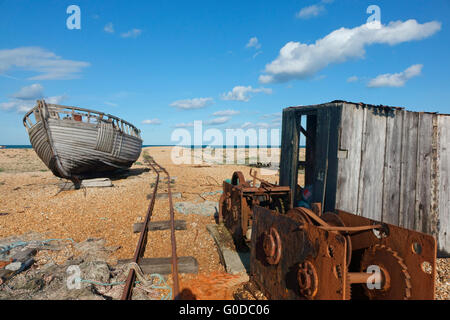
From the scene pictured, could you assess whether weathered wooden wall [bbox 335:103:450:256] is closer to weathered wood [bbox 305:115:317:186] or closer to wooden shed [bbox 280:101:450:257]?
wooden shed [bbox 280:101:450:257]

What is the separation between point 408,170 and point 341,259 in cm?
426

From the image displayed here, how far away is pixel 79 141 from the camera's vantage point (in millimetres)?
11656

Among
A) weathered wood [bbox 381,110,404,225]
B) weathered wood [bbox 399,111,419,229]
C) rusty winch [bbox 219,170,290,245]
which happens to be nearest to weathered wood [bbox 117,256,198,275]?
rusty winch [bbox 219,170,290,245]

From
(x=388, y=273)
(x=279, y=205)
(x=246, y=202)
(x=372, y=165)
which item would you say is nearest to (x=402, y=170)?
(x=372, y=165)

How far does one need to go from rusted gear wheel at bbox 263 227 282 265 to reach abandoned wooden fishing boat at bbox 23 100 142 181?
37.0ft

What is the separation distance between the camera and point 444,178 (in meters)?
5.31

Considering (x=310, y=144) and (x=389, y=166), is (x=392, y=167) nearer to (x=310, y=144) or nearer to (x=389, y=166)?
(x=389, y=166)

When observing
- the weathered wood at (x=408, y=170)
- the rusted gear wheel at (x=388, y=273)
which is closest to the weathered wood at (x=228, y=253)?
the rusted gear wheel at (x=388, y=273)

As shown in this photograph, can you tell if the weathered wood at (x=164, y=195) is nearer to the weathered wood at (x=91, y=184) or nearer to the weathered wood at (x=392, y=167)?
the weathered wood at (x=91, y=184)

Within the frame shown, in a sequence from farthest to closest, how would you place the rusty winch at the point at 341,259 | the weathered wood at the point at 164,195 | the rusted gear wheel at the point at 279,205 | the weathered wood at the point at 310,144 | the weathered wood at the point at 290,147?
1. the weathered wood at the point at 164,195
2. the weathered wood at the point at 310,144
3. the weathered wood at the point at 290,147
4. the rusted gear wheel at the point at 279,205
5. the rusty winch at the point at 341,259

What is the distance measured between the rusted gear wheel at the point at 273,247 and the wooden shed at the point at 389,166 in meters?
2.24

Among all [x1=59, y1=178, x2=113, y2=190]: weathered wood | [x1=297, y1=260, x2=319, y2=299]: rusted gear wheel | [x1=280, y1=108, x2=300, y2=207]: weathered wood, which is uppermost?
[x1=280, y1=108, x2=300, y2=207]: weathered wood

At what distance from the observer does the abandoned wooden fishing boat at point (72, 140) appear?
1114 cm

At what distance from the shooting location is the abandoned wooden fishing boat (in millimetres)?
11141
